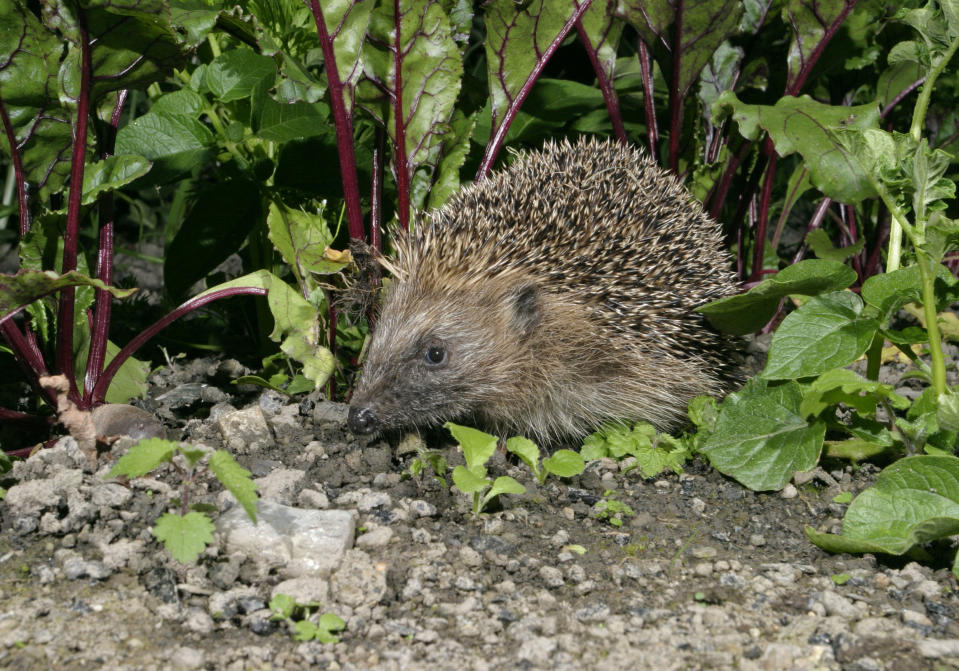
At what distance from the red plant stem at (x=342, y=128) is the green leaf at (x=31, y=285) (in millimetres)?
984

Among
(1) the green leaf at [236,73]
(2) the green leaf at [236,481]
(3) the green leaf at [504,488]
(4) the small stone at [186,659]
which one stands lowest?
(4) the small stone at [186,659]

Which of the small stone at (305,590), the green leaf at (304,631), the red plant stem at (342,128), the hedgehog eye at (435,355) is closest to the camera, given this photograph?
the green leaf at (304,631)

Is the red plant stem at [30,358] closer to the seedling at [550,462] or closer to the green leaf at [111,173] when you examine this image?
the green leaf at [111,173]

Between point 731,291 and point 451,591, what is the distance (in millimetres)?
1868

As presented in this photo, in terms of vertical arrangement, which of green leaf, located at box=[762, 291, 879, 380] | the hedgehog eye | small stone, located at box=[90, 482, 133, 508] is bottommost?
small stone, located at box=[90, 482, 133, 508]

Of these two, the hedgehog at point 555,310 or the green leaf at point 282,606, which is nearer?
the green leaf at point 282,606

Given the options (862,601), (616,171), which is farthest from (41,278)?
(862,601)

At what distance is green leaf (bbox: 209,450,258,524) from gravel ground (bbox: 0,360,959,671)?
0.21 meters

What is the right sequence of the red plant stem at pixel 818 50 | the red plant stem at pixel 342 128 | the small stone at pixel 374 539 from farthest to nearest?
1. the red plant stem at pixel 818 50
2. the red plant stem at pixel 342 128
3. the small stone at pixel 374 539

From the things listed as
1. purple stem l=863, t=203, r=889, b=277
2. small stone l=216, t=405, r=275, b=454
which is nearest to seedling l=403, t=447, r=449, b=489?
small stone l=216, t=405, r=275, b=454

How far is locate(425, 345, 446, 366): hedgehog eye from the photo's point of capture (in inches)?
144

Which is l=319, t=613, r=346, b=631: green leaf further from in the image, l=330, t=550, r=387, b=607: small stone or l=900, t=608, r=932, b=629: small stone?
l=900, t=608, r=932, b=629: small stone

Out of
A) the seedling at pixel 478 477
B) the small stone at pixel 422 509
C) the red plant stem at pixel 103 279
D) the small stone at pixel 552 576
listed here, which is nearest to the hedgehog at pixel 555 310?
the seedling at pixel 478 477

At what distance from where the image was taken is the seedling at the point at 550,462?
309 cm
